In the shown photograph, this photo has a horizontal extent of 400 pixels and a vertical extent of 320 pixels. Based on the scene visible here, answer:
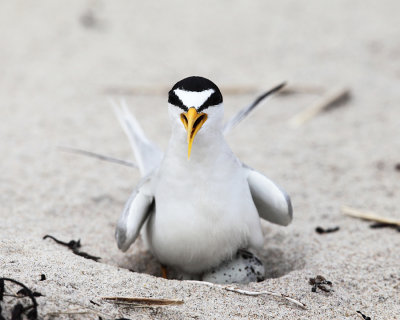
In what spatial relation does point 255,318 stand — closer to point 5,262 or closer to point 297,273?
point 297,273

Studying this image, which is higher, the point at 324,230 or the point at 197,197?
the point at 197,197

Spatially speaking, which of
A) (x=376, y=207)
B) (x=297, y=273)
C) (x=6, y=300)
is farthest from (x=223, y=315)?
(x=376, y=207)

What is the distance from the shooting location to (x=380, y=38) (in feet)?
22.3

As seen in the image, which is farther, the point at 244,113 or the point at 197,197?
the point at 244,113

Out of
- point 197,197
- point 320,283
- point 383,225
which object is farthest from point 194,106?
point 383,225

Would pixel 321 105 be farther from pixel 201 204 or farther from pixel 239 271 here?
pixel 201 204

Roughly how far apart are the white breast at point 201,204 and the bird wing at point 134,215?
0.11 m

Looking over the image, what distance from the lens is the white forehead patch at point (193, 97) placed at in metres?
2.60

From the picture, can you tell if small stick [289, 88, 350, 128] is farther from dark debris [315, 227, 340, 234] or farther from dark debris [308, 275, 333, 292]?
dark debris [308, 275, 333, 292]

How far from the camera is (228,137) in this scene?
505 cm

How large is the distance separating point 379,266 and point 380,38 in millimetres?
4370

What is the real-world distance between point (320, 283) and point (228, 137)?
95.6 inches

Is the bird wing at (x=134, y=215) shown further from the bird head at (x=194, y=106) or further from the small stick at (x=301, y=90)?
the small stick at (x=301, y=90)

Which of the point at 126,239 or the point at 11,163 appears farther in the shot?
the point at 11,163
